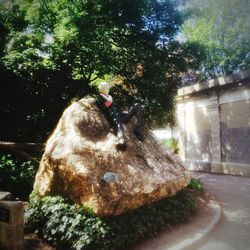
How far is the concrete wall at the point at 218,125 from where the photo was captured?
13.5 m

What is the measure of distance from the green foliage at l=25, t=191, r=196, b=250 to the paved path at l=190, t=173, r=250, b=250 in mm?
955

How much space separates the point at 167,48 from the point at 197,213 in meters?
8.08

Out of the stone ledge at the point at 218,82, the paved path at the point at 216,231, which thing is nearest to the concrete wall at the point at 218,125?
the stone ledge at the point at 218,82

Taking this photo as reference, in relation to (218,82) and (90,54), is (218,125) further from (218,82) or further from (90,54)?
(90,54)

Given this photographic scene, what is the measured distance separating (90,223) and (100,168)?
116cm

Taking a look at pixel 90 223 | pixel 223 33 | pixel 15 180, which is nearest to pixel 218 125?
pixel 15 180

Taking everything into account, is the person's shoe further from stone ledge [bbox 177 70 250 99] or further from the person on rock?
stone ledge [bbox 177 70 250 99]

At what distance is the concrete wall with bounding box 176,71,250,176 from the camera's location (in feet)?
44.2

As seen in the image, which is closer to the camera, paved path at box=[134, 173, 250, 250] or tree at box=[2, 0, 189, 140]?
paved path at box=[134, 173, 250, 250]

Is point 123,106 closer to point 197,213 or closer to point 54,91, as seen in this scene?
point 54,91

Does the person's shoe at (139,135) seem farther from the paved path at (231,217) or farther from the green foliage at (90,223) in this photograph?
the paved path at (231,217)

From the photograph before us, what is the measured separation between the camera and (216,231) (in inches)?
252

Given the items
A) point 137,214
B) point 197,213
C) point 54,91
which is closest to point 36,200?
point 137,214

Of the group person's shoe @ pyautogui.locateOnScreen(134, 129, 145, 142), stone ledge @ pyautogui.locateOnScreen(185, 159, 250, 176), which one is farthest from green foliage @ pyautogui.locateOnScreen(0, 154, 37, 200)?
stone ledge @ pyautogui.locateOnScreen(185, 159, 250, 176)
